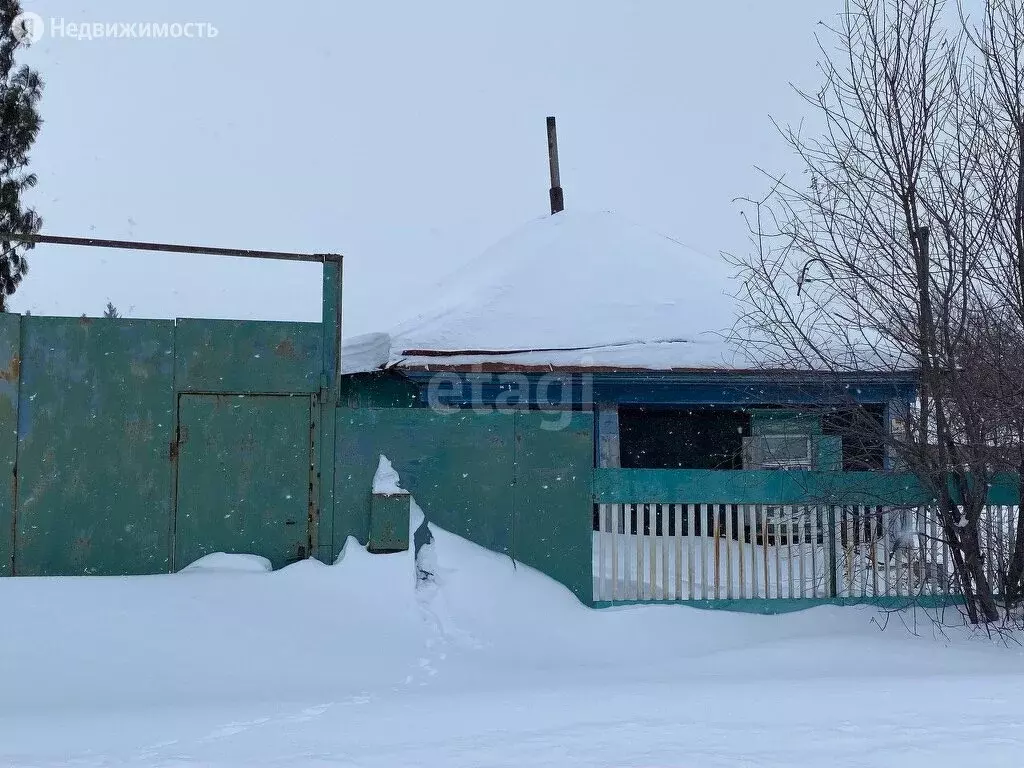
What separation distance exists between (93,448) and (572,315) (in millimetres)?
7122

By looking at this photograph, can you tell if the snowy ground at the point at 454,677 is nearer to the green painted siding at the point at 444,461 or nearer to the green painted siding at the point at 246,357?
the green painted siding at the point at 444,461

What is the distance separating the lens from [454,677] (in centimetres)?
582

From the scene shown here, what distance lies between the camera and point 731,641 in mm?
6742

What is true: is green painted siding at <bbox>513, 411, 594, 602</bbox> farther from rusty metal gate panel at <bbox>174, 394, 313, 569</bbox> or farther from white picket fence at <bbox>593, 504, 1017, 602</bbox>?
rusty metal gate panel at <bbox>174, 394, 313, 569</bbox>

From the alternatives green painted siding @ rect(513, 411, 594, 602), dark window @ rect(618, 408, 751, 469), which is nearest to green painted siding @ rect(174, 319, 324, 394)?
green painted siding @ rect(513, 411, 594, 602)

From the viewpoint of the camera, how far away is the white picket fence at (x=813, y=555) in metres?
6.98

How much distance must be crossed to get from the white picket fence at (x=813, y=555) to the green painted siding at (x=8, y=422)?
4359 mm

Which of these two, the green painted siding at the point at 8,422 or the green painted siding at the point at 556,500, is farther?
the green painted siding at the point at 556,500

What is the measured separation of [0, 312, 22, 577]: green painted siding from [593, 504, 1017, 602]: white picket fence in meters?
4.36

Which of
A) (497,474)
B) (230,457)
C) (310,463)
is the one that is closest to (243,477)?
(230,457)

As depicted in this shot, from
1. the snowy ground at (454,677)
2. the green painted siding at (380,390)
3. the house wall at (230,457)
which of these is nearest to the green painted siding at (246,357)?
the house wall at (230,457)

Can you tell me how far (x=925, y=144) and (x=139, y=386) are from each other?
621 cm

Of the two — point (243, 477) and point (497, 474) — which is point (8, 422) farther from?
point (497, 474)

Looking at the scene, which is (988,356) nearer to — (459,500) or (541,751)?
(459,500)
